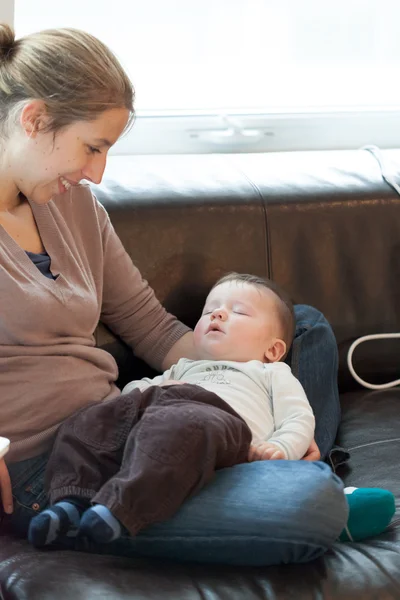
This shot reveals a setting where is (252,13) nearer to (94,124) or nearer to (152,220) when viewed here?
(152,220)

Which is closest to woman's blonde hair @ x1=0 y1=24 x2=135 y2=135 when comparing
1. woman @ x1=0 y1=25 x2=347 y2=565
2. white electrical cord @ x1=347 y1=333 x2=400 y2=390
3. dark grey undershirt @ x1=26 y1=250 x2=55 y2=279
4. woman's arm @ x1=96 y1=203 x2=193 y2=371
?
woman @ x1=0 y1=25 x2=347 y2=565

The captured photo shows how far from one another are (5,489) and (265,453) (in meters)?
0.45

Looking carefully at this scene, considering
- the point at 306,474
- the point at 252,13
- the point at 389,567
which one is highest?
the point at 252,13

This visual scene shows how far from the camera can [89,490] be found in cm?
154

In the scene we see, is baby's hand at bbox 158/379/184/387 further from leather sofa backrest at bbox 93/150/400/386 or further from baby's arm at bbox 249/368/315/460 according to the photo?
leather sofa backrest at bbox 93/150/400/386

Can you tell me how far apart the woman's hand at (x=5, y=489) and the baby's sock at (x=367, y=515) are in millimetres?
574

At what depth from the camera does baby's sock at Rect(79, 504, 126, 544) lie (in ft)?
4.74

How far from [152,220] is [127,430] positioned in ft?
2.11

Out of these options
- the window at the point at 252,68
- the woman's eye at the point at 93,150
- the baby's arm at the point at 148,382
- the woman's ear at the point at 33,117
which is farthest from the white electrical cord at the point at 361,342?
the woman's ear at the point at 33,117

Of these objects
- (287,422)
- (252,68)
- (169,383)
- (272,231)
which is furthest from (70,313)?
(252,68)

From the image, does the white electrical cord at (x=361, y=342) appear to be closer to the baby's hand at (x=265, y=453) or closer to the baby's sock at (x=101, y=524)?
the baby's hand at (x=265, y=453)

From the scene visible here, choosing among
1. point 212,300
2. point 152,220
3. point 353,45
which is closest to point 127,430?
point 212,300

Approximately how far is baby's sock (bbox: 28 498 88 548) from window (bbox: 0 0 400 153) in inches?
52.8

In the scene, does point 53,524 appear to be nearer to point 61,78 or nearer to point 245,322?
point 245,322
